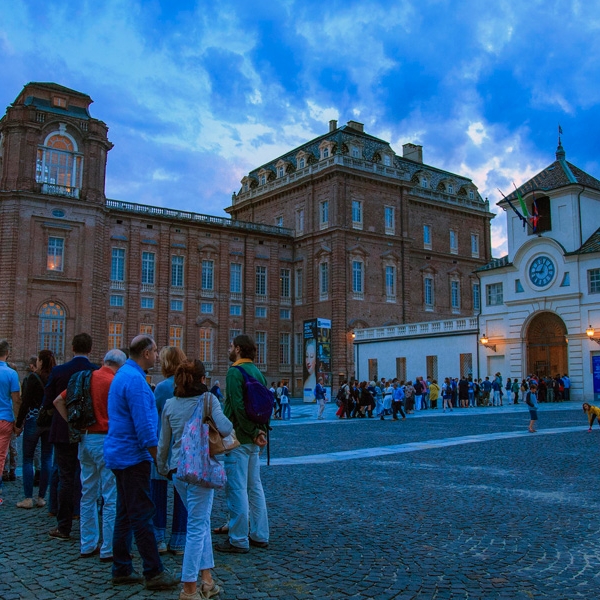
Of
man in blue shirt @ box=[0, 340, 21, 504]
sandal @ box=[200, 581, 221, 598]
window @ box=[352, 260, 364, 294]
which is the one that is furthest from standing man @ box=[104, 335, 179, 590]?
window @ box=[352, 260, 364, 294]

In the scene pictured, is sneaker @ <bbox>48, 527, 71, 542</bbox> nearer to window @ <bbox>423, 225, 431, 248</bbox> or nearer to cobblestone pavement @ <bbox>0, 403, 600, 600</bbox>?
cobblestone pavement @ <bbox>0, 403, 600, 600</bbox>

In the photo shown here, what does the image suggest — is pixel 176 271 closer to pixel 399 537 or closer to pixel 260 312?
pixel 260 312

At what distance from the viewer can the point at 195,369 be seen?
5.29 m

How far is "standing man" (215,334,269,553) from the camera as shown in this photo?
6.15 meters

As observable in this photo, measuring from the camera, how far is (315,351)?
38750 millimetres

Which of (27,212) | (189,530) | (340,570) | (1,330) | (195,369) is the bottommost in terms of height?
(340,570)

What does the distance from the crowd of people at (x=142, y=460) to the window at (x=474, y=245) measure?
177ft

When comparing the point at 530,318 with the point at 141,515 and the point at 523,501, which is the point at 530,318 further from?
the point at 141,515

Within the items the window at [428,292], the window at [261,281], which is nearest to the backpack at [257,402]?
the window at [261,281]

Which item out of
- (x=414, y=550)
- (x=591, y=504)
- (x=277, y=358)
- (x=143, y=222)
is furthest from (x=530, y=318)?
(x=414, y=550)

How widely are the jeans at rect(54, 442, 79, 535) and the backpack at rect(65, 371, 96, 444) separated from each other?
392 mm

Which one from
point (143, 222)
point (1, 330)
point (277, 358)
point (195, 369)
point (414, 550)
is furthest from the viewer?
point (277, 358)

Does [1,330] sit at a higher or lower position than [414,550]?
higher

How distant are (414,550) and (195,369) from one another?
268cm
